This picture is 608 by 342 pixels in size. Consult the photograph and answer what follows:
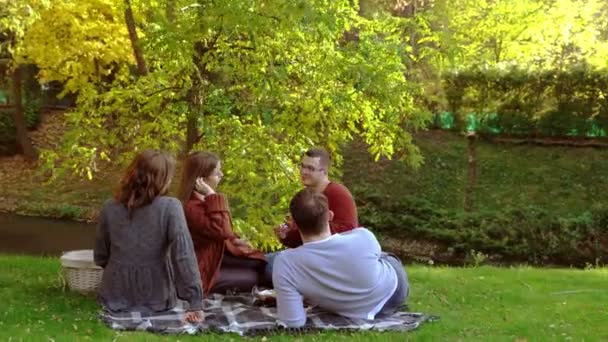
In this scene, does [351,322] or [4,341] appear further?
[351,322]

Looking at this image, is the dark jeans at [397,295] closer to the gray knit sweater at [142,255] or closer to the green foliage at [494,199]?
the gray knit sweater at [142,255]

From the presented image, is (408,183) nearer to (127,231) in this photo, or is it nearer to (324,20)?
(324,20)

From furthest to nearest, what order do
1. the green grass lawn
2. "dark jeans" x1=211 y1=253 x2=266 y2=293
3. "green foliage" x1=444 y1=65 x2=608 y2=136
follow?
"green foliage" x1=444 y1=65 x2=608 y2=136 → "dark jeans" x1=211 y1=253 x2=266 y2=293 → the green grass lawn

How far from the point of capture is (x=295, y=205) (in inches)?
201

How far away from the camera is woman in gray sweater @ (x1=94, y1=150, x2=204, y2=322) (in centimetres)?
539

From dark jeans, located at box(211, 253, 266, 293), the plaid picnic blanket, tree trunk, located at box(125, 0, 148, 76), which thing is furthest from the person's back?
tree trunk, located at box(125, 0, 148, 76)

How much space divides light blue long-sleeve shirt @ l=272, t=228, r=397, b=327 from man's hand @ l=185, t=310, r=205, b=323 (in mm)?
531

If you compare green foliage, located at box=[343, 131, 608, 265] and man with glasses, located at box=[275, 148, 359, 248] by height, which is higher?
man with glasses, located at box=[275, 148, 359, 248]

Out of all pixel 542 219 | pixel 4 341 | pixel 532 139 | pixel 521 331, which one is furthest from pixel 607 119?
pixel 4 341

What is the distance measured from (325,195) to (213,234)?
944 millimetres

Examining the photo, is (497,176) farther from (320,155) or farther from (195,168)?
(195,168)

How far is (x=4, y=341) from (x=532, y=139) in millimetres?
19276

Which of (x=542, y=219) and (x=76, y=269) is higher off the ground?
(x=76, y=269)

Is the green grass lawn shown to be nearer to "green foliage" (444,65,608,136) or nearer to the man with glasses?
the man with glasses
